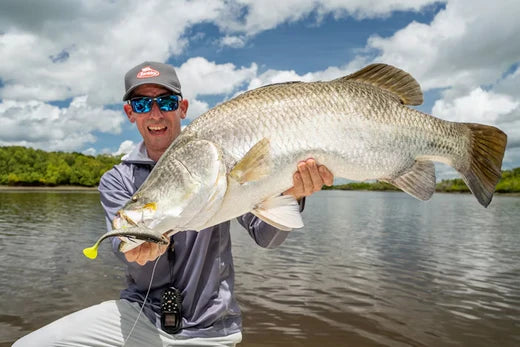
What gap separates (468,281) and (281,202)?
11528 mm

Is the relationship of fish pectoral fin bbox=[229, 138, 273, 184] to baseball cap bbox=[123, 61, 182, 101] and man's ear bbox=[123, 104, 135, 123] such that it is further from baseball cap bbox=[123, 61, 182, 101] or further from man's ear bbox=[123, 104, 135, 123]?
man's ear bbox=[123, 104, 135, 123]

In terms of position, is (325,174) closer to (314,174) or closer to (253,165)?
(314,174)

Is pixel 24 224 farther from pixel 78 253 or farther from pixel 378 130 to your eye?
pixel 378 130

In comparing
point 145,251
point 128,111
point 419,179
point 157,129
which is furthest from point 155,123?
point 419,179

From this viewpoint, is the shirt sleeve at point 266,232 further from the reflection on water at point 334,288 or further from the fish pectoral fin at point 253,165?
the reflection on water at point 334,288

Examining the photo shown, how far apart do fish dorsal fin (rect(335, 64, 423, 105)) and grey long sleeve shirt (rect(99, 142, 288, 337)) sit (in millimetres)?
1453

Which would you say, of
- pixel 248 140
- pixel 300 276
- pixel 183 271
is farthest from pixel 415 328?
pixel 248 140

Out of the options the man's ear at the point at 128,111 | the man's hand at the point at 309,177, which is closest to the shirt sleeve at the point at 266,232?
→ the man's hand at the point at 309,177

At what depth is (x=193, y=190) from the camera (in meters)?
2.44

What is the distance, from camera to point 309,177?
2.81m

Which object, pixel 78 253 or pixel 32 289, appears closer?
pixel 32 289

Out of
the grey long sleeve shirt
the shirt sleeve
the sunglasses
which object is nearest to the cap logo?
the sunglasses

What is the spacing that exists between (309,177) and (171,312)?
5.52ft

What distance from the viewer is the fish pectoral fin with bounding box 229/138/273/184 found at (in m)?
2.50
